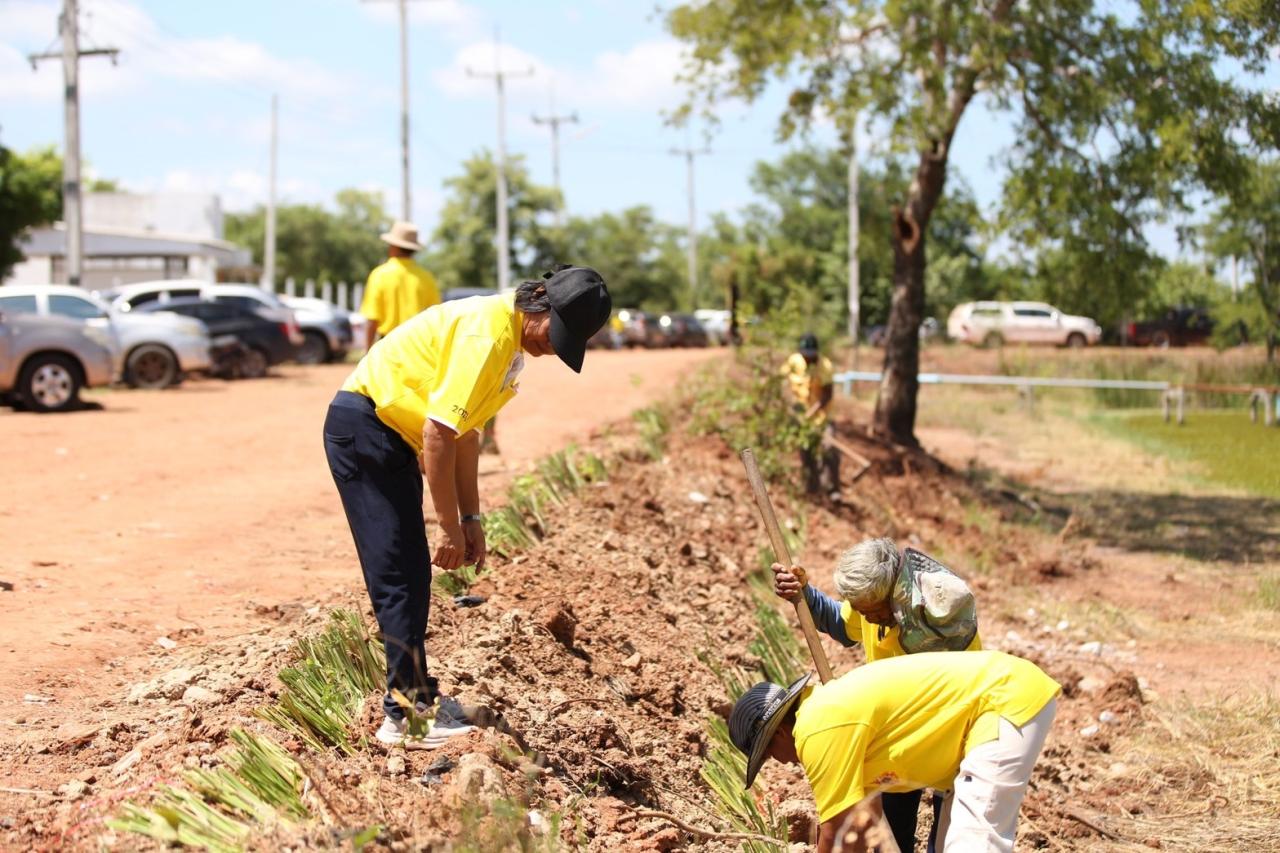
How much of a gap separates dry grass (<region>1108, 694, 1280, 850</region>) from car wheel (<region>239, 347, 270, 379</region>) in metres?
18.3

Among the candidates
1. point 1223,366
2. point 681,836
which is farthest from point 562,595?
point 1223,366

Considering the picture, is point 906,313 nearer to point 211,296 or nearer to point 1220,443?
point 1220,443

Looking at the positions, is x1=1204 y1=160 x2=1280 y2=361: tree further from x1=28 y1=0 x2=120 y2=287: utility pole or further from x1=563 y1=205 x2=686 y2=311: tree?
x1=563 y1=205 x2=686 y2=311: tree

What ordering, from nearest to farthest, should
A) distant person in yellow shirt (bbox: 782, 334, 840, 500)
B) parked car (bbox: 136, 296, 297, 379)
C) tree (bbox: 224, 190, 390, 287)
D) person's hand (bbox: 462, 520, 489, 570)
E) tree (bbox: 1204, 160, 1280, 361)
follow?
person's hand (bbox: 462, 520, 489, 570) → distant person in yellow shirt (bbox: 782, 334, 840, 500) → tree (bbox: 1204, 160, 1280, 361) → parked car (bbox: 136, 296, 297, 379) → tree (bbox: 224, 190, 390, 287)

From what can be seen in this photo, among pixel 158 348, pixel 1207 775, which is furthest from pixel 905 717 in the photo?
pixel 158 348

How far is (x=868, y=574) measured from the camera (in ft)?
14.5

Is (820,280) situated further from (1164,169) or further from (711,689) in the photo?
(711,689)

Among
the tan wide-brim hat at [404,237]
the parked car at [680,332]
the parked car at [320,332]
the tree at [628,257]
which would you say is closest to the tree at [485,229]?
the tree at [628,257]

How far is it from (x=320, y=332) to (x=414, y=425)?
77.4 feet

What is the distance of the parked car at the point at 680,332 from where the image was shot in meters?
45.3

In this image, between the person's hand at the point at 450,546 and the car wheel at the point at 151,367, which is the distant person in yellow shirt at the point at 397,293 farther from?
the car wheel at the point at 151,367

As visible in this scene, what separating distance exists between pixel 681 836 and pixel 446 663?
1.21 m

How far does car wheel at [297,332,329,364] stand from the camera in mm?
27062

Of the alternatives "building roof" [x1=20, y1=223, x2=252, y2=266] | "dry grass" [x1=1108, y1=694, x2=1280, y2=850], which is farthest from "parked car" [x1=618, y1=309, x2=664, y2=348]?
"dry grass" [x1=1108, y1=694, x2=1280, y2=850]
